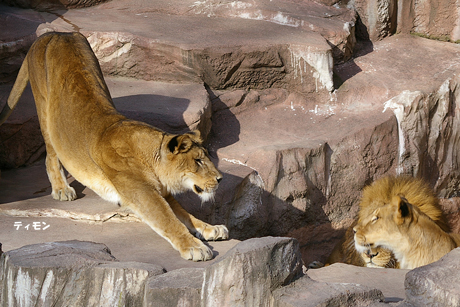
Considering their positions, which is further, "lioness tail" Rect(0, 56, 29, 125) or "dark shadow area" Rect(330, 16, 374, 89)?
"dark shadow area" Rect(330, 16, 374, 89)

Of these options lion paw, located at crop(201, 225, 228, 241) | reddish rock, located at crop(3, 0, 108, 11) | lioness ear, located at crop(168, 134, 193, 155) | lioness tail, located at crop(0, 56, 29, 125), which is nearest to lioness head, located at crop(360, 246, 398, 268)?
lion paw, located at crop(201, 225, 228, 241)

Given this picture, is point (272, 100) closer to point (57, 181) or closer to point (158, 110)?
point (158, 110)

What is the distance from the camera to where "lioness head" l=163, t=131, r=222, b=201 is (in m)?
3.90

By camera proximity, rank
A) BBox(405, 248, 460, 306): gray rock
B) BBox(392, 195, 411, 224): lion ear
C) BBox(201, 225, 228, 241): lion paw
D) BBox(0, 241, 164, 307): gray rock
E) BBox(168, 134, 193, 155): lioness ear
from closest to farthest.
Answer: BBox(405, 248, 460, 306): gray rock
BBox(0, 241, 164, 307): gray rock
BBox(168, 134, 193, 155): lioness ear
BBox(201, 225, 228, 241): lion paw
BBox(392, 195, 411, 224): lion ear

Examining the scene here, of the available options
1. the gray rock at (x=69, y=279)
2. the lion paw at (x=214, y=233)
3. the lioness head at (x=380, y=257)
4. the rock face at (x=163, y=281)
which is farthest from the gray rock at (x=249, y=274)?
the lioness head at (x=380, y=257)

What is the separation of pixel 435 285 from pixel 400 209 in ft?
6.36

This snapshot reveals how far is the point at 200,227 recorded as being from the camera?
4.14 meters

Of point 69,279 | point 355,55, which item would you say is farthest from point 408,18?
point 69,279

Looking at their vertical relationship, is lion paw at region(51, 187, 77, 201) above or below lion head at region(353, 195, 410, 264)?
above

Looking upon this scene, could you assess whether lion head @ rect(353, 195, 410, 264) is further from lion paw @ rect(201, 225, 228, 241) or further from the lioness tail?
the lioness tail

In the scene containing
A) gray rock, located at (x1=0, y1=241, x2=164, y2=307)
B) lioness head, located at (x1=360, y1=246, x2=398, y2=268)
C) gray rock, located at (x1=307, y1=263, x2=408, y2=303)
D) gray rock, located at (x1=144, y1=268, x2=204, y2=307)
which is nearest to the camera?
gray rock, located at (x1=144, y1=268, x2=204, y2=307)

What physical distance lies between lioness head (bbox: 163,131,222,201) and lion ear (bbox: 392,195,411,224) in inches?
58.4

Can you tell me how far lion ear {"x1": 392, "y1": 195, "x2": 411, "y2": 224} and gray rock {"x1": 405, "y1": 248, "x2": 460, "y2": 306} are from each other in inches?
67.5

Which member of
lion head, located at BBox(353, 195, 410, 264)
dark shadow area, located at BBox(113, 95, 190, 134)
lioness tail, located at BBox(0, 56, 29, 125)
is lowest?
lion head, located at BBox(353, 195, 410, 264)
